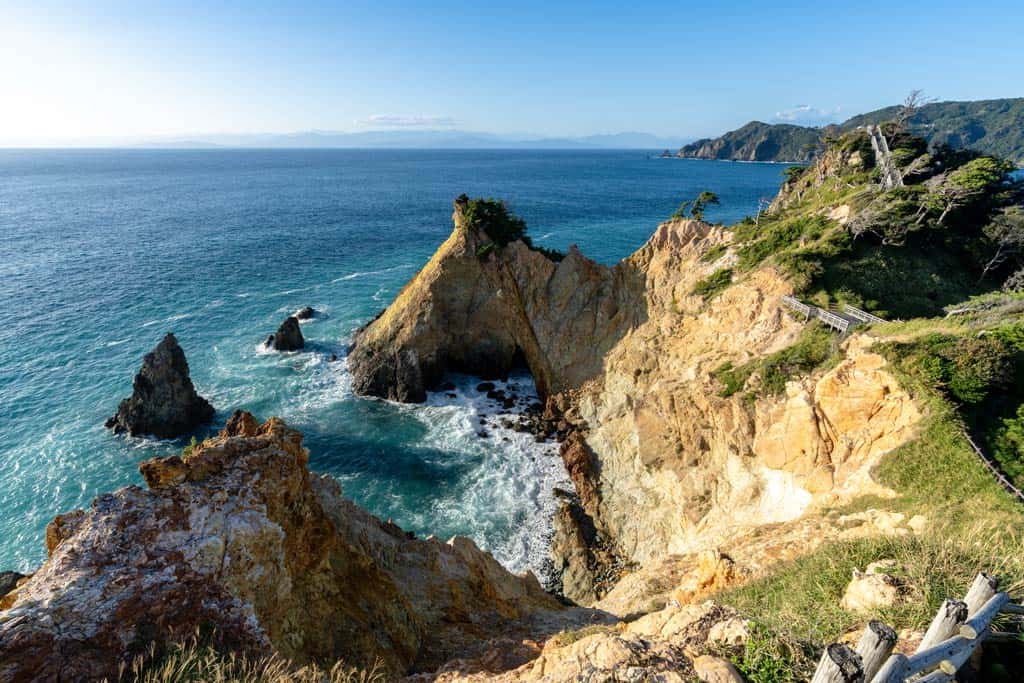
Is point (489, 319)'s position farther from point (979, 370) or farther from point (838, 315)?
point (979, 370)

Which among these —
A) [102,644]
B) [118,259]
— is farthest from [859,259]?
[118,259]

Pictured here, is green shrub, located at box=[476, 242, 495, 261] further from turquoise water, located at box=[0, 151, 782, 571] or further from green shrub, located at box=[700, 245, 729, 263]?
green shrub, located at box=[700, 245, 729, 263]

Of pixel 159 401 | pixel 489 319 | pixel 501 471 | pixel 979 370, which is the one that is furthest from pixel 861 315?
pixel 159 401

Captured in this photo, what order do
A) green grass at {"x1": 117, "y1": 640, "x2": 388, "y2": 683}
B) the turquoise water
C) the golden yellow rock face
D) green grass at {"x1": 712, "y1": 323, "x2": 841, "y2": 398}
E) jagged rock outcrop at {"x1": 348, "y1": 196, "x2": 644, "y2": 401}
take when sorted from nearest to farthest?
green grass at {"x1": 117, "y1": 640, "x2": 388, "y2": 683} < the golden yellow rock face < green grass at {"x1": 712, "y1": 323, "x2": 841, "y2": 398} < the turquoise water < jagged rock outcrop at {"x1": 348, "y1": 196, "x2": 644, "y2": 401}

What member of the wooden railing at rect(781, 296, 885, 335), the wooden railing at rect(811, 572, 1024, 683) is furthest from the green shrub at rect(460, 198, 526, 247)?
the wooden railing at rect(811, 572, 1024, 683)

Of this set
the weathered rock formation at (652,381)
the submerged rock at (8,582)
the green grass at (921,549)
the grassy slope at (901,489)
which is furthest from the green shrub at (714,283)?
the submerged rock at (8,582)

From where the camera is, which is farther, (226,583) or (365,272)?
(365,272)
